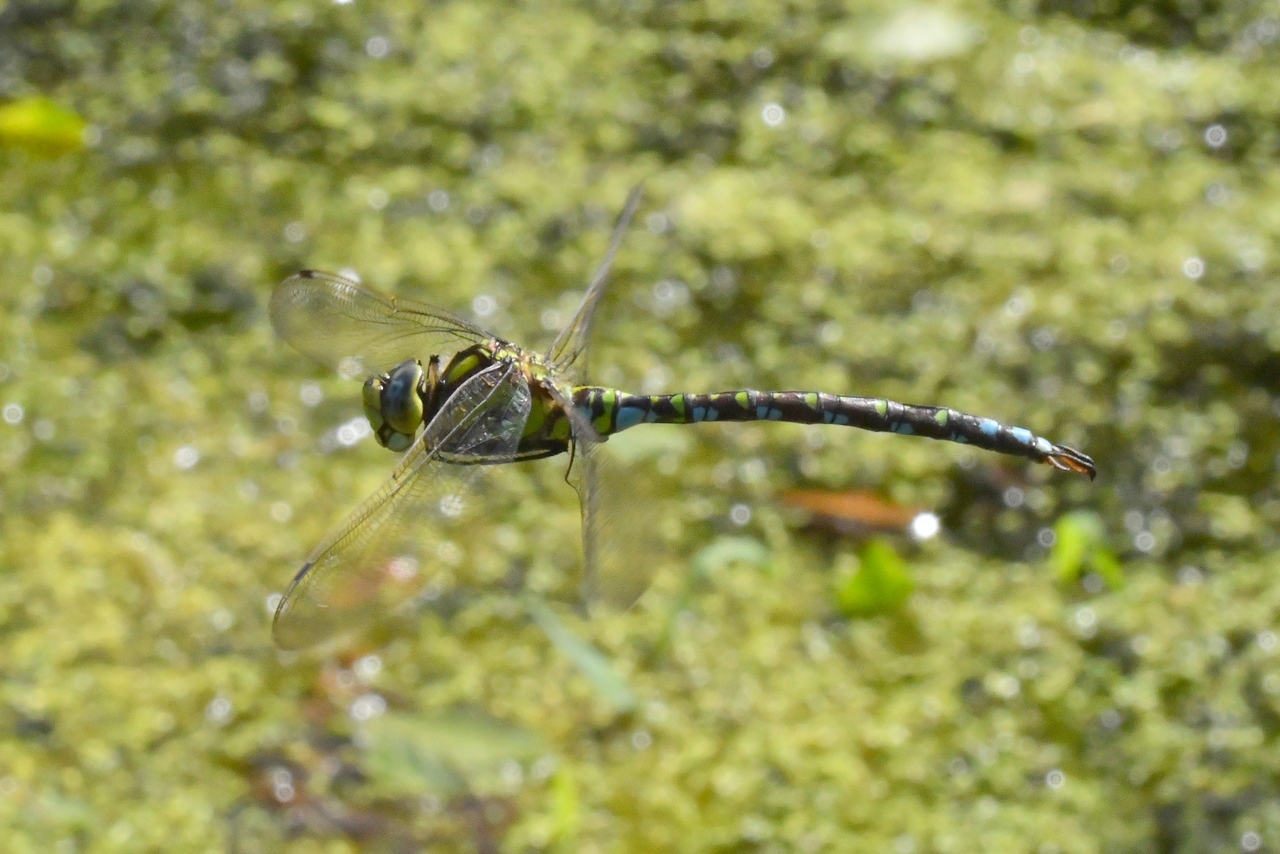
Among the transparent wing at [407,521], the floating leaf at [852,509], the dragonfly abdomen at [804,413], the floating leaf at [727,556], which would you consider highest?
the transparent wing at [407,521]

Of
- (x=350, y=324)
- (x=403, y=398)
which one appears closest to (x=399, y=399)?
(x=403, y=398)

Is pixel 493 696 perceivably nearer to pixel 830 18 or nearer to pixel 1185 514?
pixel 1185 514

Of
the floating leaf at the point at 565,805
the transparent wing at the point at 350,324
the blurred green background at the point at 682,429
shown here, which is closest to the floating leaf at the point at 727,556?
the blurred green background at the point at 682,429

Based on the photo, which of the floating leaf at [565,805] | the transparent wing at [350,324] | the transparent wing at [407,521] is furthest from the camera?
the floating leaf at [565,805]

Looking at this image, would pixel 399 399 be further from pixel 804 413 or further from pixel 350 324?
pixel 804 413

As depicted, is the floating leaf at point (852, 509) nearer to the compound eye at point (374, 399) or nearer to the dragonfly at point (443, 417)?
the dragonfly at point (443, 417)

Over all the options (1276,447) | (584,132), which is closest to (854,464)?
(1276,447)
